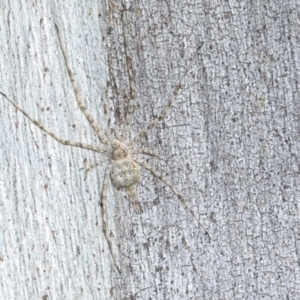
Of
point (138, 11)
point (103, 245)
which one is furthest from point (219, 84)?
point (103, 245)

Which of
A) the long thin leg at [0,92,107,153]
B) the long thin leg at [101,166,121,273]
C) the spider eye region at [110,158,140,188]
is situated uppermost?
the long thin leg at [0,92,107,153]

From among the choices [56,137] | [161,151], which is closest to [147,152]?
[161,151]

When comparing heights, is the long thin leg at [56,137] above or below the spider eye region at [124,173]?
above

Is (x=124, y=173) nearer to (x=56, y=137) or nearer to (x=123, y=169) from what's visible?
(x=123, y=169)

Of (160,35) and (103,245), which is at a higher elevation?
(160,35)

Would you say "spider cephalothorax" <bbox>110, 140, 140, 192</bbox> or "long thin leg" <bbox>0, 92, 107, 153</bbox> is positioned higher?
"long thin leg" <bbox>0, 92, 107, 153</bbox>

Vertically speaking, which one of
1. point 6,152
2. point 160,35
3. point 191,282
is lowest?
point 191,282

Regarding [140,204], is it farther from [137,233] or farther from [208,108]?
[208,108]
